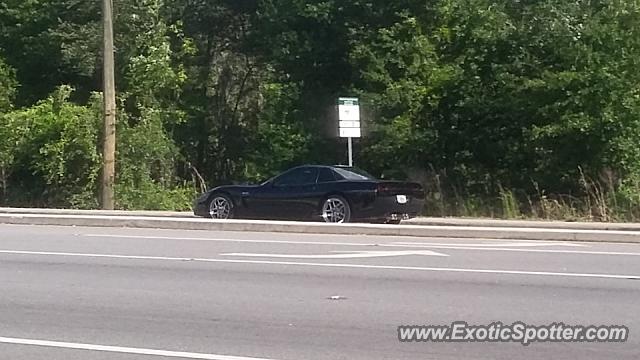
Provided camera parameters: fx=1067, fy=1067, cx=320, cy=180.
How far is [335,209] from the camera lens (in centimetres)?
2247

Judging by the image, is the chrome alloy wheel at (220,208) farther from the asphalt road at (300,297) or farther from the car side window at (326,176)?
the asphalt road at (300,297)

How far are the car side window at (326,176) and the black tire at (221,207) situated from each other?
2.40 meters

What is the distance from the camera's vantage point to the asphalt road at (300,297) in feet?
29.9

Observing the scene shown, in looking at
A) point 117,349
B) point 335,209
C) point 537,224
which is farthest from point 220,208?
point 117,349

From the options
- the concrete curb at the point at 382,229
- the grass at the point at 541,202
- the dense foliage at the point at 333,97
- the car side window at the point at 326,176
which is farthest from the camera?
the dense foliage at the point at 333,97

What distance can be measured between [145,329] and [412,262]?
A: 5831mm

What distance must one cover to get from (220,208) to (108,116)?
358 inches

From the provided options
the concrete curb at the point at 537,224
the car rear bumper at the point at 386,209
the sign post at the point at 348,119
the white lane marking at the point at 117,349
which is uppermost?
the sign post at the point at 348,119

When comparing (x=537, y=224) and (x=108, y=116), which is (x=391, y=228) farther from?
(x=108, y=116)

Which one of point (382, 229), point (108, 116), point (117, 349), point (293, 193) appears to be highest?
point (108, 116)

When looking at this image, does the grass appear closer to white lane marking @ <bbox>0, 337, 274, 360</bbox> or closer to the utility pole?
the utility pole

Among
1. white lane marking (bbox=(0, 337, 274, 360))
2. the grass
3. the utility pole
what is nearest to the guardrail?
the grass

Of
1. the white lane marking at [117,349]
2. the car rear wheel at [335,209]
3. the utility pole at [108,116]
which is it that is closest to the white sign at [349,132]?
the car rear wheel at [335,209]

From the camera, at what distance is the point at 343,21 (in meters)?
32.5
